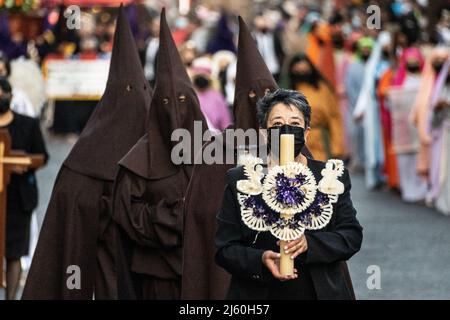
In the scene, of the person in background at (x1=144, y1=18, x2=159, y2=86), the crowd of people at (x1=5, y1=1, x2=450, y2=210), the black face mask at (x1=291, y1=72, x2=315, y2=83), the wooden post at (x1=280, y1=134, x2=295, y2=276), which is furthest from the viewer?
the person in background at (x1=144, y1=18, x2=159, y2=86)

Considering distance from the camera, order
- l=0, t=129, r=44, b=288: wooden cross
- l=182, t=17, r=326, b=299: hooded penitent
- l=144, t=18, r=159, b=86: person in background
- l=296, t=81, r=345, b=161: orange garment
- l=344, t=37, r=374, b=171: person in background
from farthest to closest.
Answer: l=144, t=18, r=159, b=86: person in background, l=344, t=37, r=374, b=171: person in background, l=296, t=81, r=345, b=161: orange garment, l=0, t=129, r=44, b=288: wooden cross, l=182, t=17, r=326, b=299: hooded penitent

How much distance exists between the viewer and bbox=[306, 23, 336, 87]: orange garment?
2255cm

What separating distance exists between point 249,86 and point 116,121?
113 cm

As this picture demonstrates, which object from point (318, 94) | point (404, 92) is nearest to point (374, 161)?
point (404, 92)

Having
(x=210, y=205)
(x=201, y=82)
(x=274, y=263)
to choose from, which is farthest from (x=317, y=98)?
(x=274, y=263)

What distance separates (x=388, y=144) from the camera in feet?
64.1

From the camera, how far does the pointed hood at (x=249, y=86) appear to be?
8.60m

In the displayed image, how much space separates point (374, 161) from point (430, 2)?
7.08 meters

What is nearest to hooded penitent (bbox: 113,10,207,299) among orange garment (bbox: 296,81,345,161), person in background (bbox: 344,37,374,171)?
orange garment (bbox: 296,81,345,161)

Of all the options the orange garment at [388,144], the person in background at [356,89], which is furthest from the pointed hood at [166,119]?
the person in background at [356,89]

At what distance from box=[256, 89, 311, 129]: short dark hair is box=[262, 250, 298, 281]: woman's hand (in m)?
0.61

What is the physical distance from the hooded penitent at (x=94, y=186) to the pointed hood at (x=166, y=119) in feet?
1.47

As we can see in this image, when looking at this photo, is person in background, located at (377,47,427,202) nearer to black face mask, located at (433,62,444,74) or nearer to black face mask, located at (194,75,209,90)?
black face mask, located at (433,62,444,74)
